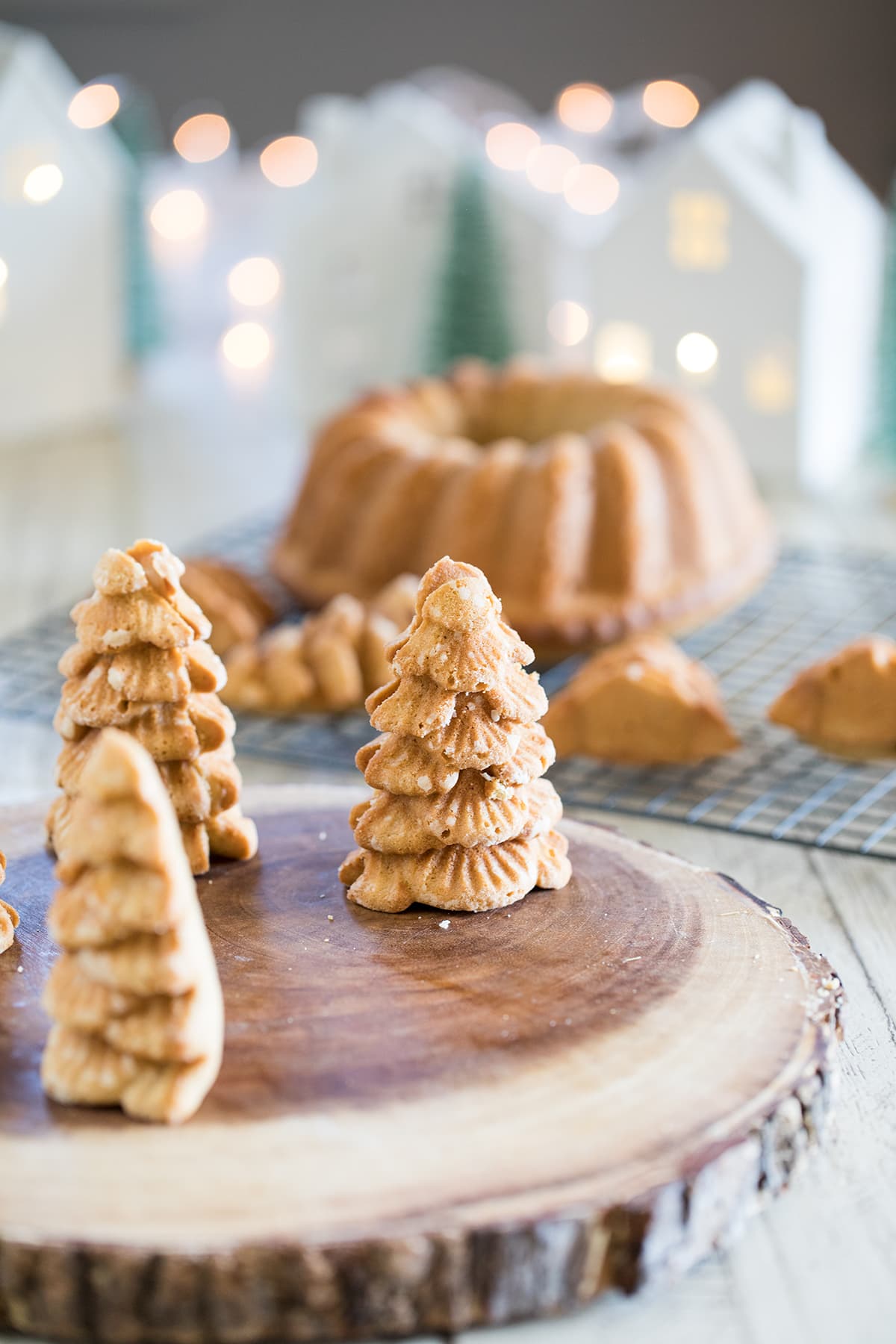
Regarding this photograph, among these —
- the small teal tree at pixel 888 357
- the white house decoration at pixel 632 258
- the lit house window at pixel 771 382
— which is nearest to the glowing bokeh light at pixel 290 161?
the white house decoration at pixel 632 258

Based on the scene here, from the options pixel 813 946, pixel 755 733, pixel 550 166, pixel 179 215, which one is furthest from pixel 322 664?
pixel 179 215

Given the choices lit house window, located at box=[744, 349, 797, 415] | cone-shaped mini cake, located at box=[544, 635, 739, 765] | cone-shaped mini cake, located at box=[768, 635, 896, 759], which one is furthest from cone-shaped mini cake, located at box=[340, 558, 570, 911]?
lit house window, located at box=[744, 349, 797, 415]

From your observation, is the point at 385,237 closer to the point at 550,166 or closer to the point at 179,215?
the point at 550,166

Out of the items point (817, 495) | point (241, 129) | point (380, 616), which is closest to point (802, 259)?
point (817, 495)

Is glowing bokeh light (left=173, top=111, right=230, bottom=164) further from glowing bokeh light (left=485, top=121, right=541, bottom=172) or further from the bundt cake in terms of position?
the bundt cake

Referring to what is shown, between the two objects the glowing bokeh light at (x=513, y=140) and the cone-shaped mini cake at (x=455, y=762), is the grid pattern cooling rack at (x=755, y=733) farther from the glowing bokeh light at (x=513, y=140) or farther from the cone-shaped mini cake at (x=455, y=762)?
the glowing bokeh light at (x=513, y=140)

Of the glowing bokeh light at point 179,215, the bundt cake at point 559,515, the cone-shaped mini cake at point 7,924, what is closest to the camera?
the cone-shaped mini cake at point 7,924

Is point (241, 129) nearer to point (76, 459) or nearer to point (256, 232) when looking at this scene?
point (256, 232)
